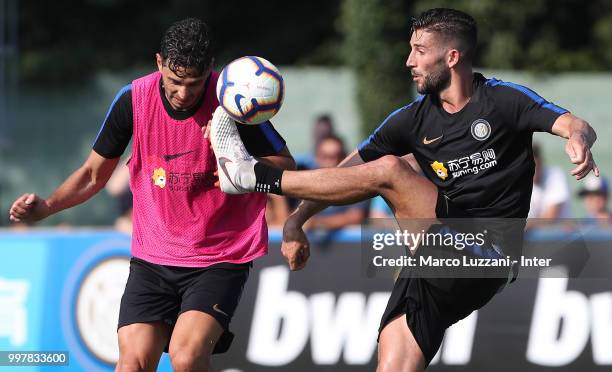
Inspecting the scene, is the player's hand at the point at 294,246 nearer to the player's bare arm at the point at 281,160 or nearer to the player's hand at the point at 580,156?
the player's bare arm at the point at 281,160

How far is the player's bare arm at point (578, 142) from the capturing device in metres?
5.30

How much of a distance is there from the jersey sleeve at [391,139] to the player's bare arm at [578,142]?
91cm

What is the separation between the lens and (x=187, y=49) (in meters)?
5.71

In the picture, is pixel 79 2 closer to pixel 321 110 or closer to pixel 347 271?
pixel 321 110

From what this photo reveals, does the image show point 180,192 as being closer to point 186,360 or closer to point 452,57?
point 186,360

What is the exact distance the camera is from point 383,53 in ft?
50.8

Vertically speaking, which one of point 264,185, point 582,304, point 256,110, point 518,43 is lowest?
point 582,304

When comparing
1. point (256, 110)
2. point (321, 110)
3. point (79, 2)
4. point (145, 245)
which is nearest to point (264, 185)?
point (256, 110)

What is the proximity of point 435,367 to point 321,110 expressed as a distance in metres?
8.07

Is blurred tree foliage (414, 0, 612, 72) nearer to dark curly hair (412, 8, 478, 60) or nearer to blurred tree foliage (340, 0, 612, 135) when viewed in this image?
blurred tree foliage (340, 0, 612, 135)

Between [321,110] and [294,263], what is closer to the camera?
[294,263]

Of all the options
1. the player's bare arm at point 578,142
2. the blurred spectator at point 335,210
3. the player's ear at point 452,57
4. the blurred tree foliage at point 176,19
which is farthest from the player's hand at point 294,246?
the blurred tree foliage at point 176,19

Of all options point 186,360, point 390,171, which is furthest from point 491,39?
point 186,360

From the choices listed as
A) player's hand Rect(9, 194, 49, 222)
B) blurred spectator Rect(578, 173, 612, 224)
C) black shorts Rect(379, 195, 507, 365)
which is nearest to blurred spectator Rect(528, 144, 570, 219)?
blurred spectator Rect(578, 173, 612, 224)
